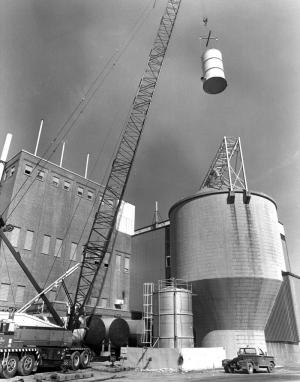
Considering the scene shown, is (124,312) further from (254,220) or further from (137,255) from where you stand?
(254,220)

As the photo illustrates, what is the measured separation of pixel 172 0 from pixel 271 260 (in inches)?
1337

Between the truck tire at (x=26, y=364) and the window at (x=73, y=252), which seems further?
the window at (x=73, y=252)

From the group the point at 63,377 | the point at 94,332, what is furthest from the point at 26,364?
the point at 94,332

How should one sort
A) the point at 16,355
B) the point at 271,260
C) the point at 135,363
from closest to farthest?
the point at 16,355 < the point at 135,363 < the point at 271,260

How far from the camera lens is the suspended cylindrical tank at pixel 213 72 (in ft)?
101

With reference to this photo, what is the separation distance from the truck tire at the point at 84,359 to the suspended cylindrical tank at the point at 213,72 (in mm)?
24679

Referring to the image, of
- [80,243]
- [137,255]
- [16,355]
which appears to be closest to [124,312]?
[137,255]

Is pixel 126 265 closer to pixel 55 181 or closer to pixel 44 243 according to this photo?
pixel 44 243

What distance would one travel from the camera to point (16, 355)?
23828mm

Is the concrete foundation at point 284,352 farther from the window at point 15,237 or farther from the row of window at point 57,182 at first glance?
the row of window at point 57,182

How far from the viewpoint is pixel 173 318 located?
32.6 metres

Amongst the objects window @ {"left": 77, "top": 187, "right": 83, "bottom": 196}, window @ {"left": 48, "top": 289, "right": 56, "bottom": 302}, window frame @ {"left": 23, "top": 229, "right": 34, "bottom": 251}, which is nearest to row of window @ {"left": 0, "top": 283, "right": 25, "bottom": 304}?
window @ {"left": 48, "top": 289, "right": 56, "bottom": 302}

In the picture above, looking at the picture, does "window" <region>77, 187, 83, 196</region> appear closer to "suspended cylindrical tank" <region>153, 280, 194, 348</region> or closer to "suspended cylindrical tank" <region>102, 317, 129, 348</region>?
"suspended cylindrical tank" <region>102, 317, 129, 348</region>

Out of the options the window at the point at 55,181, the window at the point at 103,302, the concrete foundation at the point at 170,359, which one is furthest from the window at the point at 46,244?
the concrete foundation at the point at 170,359
